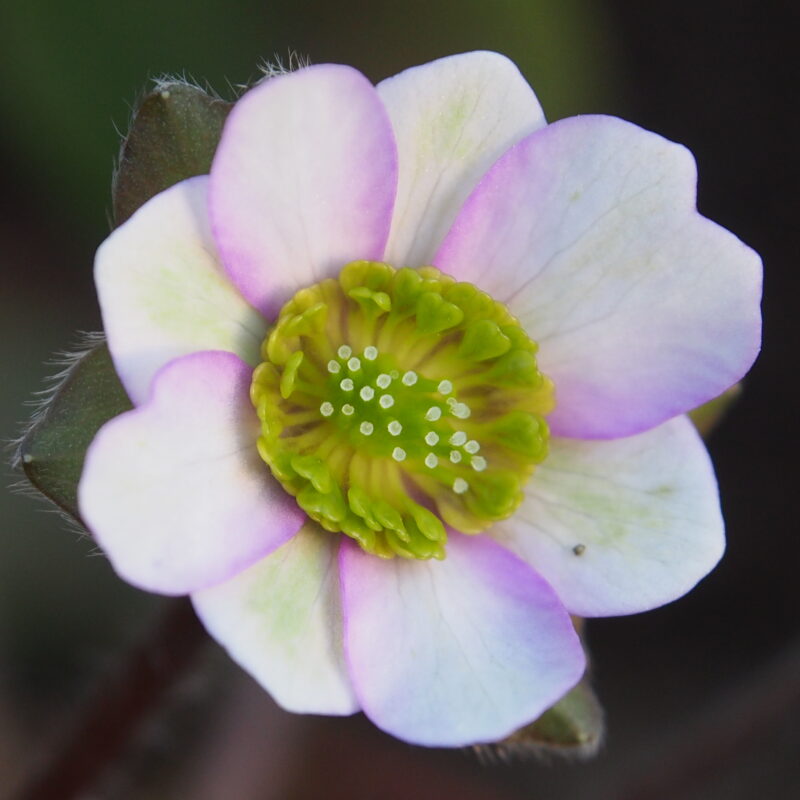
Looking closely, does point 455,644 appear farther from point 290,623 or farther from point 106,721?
point 106,721

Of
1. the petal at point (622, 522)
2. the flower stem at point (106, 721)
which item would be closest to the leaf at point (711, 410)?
the petal at point (622, 522)

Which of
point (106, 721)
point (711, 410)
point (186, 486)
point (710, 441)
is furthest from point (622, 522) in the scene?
point (710, 441)

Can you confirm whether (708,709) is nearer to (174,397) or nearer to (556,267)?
(556,267)

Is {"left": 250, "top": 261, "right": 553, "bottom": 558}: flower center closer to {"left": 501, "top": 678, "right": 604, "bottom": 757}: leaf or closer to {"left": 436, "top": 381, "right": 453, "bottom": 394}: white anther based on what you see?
{"left": 436, "top": 381, "right": 453, "bottom": 394}: white anther

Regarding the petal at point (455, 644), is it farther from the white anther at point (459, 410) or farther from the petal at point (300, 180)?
the petal at point (300, 180)

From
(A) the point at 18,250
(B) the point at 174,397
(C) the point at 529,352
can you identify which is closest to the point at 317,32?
(A) the point at 18,250

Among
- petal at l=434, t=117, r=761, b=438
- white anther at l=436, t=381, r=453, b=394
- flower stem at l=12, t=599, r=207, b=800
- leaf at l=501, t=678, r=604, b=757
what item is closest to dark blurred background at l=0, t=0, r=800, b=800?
flower stem at l=12, t=599, r=207, b=800
